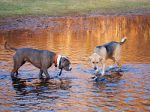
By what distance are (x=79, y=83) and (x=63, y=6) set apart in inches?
1333

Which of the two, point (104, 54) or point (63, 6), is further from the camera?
point (63, 6)

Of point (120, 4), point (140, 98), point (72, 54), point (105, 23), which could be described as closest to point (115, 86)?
point (140, 98)

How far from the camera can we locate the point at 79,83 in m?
16.3

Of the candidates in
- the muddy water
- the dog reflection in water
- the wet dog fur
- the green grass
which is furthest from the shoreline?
the dog reflection in water

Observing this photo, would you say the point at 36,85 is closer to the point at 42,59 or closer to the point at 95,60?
the point at 42,59

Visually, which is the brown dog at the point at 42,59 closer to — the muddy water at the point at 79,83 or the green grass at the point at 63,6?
the muddy water at the point at 79,83

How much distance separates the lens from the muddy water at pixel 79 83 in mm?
13461

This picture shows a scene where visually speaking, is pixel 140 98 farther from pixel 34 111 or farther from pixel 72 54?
pixel 72 54

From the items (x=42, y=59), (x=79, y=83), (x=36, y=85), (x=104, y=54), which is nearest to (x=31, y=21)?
(x=104, y=54)

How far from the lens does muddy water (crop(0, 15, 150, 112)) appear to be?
13461 millimetres

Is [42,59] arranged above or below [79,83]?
above

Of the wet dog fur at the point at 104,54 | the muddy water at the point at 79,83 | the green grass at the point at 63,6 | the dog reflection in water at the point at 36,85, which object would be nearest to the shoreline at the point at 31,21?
the green grass at the point at 63,6

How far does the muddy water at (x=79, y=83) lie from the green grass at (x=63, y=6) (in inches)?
550

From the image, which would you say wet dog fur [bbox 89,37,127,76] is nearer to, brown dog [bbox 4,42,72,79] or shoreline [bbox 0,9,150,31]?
brown dog [bbox 4,42,72,79]
